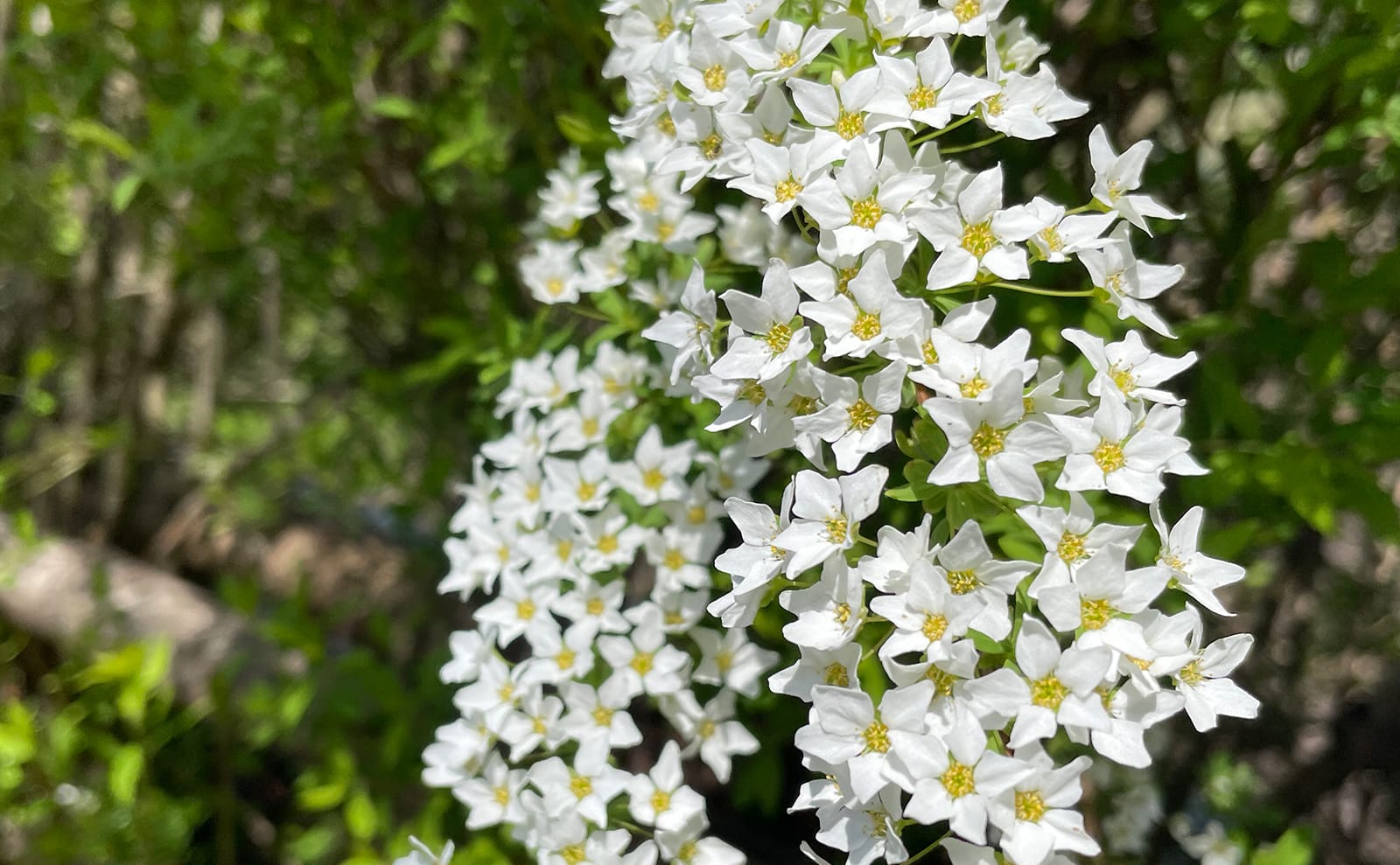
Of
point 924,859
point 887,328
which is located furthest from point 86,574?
point 887,328

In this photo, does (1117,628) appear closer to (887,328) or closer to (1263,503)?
(887,328)

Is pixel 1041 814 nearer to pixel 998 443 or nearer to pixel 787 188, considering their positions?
pixel 998 443

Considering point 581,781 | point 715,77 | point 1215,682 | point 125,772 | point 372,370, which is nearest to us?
point 1215,682

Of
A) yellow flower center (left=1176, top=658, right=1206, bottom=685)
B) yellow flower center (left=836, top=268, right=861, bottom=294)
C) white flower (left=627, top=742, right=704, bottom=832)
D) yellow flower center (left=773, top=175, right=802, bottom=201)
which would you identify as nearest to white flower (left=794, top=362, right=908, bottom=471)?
yellow flower center (left=836, top=268, right=861, bottom=294)

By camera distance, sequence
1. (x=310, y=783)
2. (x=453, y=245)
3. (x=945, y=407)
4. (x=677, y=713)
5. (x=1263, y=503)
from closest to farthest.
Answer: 1. (x=945, y=407)
2. (x=677, y=713)
3. (x=1263, y=503)
4. (x=310, y=783)
5. (x=453, y=245)

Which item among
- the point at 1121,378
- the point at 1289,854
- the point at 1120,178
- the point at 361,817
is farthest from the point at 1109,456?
the point at 361,817

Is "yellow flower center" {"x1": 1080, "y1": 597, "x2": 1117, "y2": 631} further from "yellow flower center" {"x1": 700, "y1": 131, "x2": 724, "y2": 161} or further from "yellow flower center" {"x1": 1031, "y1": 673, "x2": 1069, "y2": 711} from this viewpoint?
"yellow flower center" {"x1": 700, "y1": 131, "x2": 724, "y2": 161}
